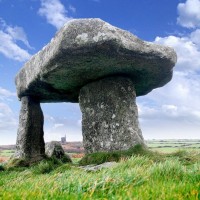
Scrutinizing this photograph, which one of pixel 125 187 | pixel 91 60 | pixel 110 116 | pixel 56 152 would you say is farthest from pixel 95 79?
pixel 125 187

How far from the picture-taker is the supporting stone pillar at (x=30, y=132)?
14.1 metres

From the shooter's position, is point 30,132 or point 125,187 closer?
point 125,187

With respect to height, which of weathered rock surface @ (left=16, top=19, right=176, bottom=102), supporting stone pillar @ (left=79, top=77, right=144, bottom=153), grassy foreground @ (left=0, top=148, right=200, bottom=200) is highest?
weathered rock surface @ (left=16, top=19, right=176, bottom=102)

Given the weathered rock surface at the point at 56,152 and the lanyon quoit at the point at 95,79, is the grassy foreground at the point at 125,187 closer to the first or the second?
the lanyon quoit at the point at 95,79

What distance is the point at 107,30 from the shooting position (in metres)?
9.89

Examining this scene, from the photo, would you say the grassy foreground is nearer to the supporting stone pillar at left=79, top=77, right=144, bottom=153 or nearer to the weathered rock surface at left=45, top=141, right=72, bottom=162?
the supporting stone pillar at left=79, top=77, right=144, bottom=153

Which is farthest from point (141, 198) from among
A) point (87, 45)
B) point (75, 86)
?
point (75, 86)

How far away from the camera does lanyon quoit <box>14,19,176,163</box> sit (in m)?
9.94

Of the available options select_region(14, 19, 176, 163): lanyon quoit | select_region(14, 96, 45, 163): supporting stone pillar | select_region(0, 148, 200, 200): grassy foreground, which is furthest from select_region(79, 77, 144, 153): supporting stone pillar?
select_region(0, 148, 200, 200): grassy foreground

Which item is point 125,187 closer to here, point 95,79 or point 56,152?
point 95,79

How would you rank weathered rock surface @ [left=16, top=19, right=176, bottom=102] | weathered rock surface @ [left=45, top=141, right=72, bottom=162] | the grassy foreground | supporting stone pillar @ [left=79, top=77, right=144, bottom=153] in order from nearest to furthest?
the grassy foreground → weathered rock surface @ [left=16, top=19, right=176, bottom=102] → supporting stone pillar @ [left=79, top=77, right=144, bottom=153] → weathered rock surface @ [left=45, top=141, right=72, bottom=162]

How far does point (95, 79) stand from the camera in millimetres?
12125

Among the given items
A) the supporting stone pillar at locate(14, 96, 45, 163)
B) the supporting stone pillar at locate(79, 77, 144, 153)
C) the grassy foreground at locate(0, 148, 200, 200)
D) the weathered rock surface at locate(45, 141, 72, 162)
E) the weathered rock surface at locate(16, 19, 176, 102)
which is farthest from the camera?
the weathered rock surface at locate(45, 141, 72, 162)

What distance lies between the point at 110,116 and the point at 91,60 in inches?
87.4
